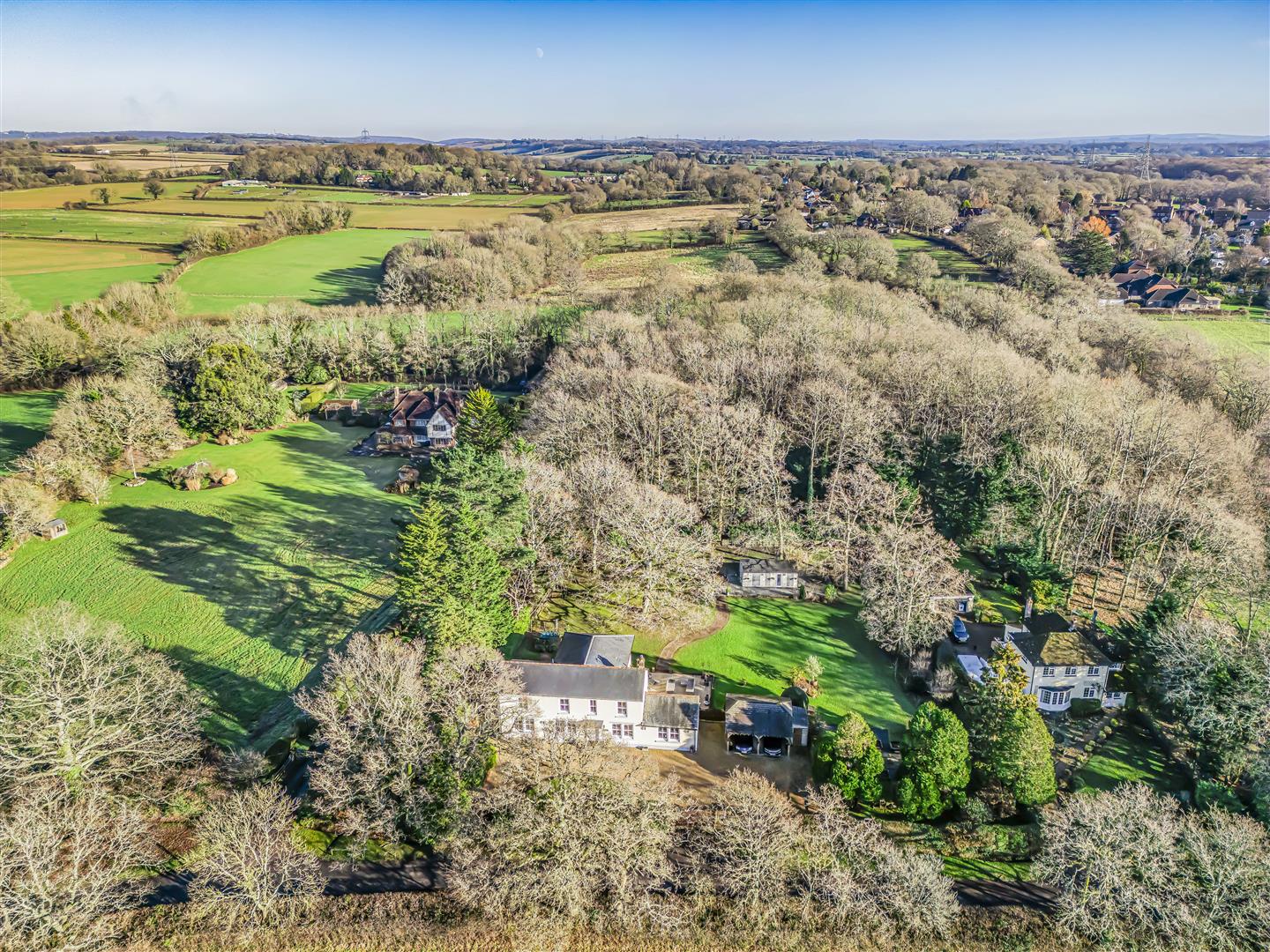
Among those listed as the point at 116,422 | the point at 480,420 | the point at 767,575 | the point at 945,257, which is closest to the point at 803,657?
the point at 767,575

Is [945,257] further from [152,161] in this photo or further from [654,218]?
[152,161]

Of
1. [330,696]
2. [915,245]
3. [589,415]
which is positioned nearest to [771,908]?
[330,696]

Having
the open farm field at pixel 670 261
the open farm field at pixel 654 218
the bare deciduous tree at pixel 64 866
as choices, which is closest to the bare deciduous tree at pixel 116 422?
the bare deciduous tree at pixel 64 866

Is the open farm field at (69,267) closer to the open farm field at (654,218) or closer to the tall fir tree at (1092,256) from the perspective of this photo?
the open farm field at (654,218)

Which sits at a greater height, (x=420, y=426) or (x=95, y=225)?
(x=95, y=225)

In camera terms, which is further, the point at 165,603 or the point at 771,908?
the point at 165,603

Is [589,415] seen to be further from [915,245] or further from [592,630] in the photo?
[915,245]
